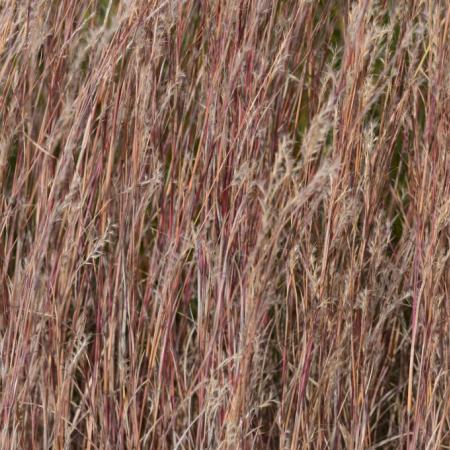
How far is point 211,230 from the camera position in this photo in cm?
168

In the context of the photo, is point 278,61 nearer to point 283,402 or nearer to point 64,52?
point 64,52

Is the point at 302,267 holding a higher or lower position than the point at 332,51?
lower

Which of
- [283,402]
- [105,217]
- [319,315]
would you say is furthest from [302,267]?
[105,217]

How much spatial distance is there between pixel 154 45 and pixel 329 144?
0.44m

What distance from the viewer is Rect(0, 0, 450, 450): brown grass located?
1.61 metres

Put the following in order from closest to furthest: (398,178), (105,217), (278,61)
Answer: (278,61) → (105,217) → (398,178)

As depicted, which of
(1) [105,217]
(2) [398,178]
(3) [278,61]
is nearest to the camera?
(3) [278,61]

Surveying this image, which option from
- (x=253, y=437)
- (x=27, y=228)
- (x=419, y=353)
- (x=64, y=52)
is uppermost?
(x=64, y=52)

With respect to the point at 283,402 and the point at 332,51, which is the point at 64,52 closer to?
the point at 332,51

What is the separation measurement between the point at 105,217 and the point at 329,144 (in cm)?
49

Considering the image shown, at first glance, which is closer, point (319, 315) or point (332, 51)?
point (319, 315)

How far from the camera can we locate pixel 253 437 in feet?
5.41

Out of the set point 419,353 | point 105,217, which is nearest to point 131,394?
point 105,217

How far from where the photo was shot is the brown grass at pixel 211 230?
1.61 m
